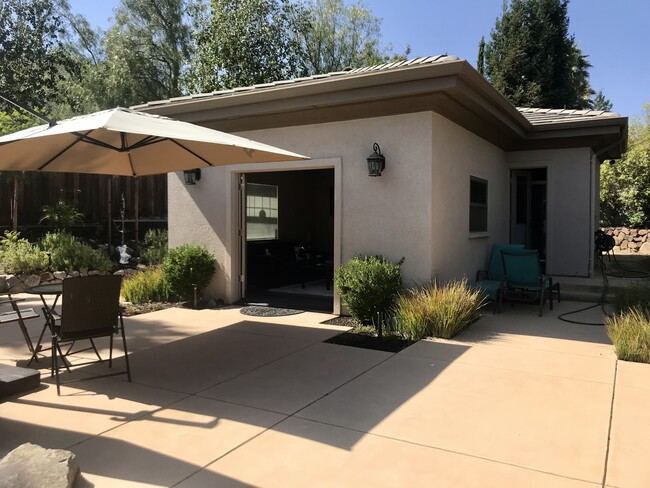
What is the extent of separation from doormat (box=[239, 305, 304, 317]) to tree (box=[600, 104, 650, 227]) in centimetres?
1532

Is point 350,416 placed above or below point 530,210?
below

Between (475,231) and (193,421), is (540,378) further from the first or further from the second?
(475,231)

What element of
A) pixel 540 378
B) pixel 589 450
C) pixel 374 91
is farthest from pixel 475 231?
pixel 589 450

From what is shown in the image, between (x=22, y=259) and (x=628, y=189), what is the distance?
66.9 ft

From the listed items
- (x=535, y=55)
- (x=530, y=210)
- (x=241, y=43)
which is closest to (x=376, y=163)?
(x=530, y=210)

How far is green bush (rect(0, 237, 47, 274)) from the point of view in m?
10.4

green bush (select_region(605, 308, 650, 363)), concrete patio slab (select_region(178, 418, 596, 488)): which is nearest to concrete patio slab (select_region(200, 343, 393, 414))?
concrete patio slab (select_region(178, 418, 596, 488))

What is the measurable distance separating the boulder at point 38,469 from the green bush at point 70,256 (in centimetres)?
862

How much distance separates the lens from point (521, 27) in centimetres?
2339

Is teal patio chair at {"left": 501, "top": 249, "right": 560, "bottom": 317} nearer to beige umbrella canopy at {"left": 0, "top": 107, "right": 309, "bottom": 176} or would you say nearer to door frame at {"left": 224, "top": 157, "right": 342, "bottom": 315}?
door frame at {"left": 224, "top": 157, "right": 342, "bottom": 315}

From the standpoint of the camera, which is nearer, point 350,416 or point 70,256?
point 350,416

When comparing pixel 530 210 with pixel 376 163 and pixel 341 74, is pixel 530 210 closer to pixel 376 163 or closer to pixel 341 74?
pixel 376 163

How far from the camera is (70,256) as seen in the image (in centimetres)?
1090

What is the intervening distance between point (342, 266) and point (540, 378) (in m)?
3.65
